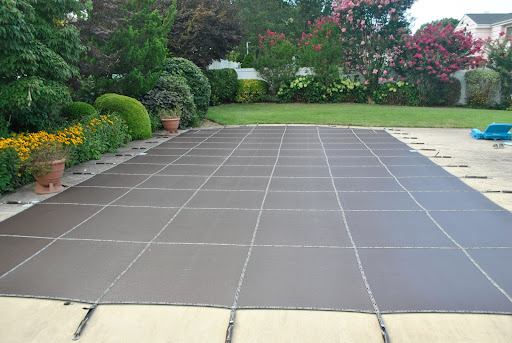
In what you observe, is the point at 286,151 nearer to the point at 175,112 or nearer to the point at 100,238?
the point at 175,112

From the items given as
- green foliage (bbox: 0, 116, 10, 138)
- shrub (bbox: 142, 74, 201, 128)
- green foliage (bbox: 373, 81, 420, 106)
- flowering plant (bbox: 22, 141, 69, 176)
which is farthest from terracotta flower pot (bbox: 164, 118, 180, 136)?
green foliage (bbox: 373, 81, 420, 106)

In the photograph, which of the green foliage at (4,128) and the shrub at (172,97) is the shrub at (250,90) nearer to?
the shrub at (172,97)

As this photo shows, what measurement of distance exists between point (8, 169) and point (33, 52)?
5.36ft

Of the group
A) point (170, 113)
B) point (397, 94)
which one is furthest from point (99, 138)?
point (397, 94)

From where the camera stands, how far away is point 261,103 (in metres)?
18.4

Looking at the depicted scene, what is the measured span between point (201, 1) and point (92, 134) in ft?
32.8

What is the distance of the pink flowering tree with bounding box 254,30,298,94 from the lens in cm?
1780

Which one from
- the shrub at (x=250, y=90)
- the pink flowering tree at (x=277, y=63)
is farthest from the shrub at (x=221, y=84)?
the pink flowering tree at (x=277, y=63)

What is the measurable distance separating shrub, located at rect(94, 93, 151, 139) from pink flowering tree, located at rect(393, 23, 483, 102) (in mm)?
12035

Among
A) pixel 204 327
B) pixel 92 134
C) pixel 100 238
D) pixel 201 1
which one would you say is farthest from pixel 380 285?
pixel 201 1

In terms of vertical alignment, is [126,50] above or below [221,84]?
above

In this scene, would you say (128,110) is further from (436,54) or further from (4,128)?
(436,54)

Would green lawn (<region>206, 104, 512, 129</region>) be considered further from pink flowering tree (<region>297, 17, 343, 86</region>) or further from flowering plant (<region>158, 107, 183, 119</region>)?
pink flowering tree (<region>297, 17, 343, 86</region>)

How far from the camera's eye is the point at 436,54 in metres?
16.7
